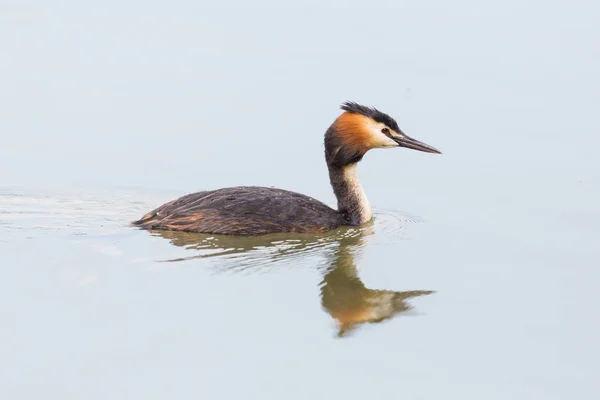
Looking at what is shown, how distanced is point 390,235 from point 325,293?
1765 millimetres

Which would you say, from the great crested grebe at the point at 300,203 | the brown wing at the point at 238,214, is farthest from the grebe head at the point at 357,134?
the brown wing at the point at 238,214

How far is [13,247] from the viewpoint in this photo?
887cm

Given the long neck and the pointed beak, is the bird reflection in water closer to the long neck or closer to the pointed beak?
the long neck

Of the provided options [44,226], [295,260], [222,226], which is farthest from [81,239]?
[295,260]

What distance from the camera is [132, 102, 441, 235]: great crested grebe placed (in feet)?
30.9

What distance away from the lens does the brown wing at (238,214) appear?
941cm

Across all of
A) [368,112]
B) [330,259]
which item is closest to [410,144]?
[368,112]

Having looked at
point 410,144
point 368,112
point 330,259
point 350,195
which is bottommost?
point 330,259

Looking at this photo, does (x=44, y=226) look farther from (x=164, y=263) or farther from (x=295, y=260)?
(x=295, y=260)

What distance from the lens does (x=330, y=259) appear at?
8906mm

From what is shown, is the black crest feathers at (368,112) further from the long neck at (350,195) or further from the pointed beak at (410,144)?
the long neck at (350,195)

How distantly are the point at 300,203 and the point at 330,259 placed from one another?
862 mm

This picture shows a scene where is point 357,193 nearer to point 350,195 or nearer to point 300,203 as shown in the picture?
point 350,195

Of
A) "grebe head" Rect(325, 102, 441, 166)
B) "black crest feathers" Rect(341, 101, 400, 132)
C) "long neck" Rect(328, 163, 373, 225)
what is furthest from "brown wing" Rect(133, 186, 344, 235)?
"black crest feathers" Rect(341, 101, 400, 132)
